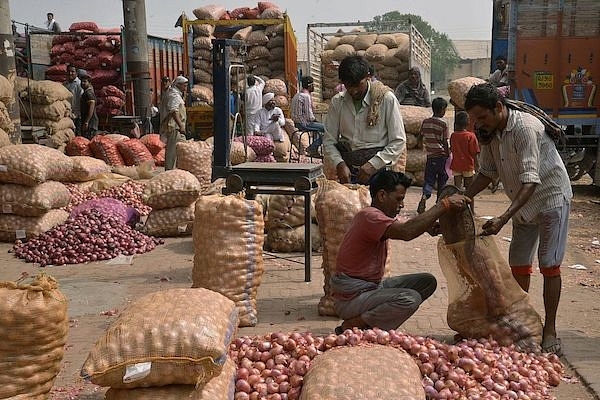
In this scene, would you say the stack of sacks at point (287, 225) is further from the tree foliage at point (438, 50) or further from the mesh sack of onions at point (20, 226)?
the tree foliage at point (438, 50)

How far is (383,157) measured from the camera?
17.9 feet

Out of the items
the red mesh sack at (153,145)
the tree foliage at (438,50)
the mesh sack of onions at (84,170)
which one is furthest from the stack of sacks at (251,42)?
the tree foliage at (438,50)

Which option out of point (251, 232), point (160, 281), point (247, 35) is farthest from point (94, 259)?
point (247, 35)

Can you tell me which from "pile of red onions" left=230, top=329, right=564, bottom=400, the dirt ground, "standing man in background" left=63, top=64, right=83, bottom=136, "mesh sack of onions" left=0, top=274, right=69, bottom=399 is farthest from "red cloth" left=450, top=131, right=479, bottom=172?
"standing man in background" left=63, top=64, right=83, bottom=136

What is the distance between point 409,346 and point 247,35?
46.2 feet

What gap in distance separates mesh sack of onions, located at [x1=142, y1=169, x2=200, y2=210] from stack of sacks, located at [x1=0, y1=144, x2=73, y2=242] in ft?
3.27

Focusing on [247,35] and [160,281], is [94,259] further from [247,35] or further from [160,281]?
[247,35]

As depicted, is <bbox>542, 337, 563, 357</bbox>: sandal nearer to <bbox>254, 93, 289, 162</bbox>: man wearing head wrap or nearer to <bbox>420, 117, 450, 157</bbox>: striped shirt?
<bbox>420, 117, 450, 157</bbox>: striped shirt

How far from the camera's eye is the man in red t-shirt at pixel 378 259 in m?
4.10

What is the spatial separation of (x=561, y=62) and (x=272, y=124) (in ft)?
18.0

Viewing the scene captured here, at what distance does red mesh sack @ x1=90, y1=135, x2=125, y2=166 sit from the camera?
1331 cm

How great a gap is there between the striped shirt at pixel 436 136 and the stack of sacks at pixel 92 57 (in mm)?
10307

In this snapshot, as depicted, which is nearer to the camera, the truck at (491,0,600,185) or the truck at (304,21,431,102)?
the truck at (491,0,600,185)

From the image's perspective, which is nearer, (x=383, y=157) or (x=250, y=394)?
(x=250, y=394)
